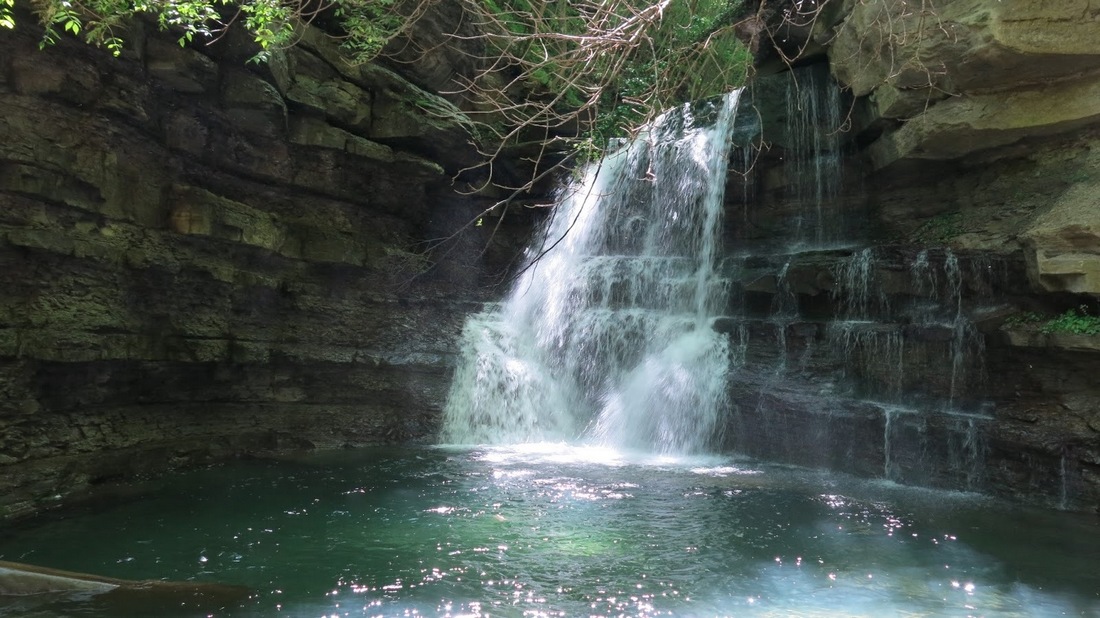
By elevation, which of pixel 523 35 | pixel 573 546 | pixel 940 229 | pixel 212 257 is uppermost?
pixel 940 229

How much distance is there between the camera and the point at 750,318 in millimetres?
10445

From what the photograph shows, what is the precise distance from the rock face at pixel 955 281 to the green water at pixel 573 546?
0.85m

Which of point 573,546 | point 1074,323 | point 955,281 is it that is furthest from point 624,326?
point 573,546

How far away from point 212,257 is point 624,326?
631cm

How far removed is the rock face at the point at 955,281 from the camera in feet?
→ 25.5

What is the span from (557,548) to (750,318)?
6.37m

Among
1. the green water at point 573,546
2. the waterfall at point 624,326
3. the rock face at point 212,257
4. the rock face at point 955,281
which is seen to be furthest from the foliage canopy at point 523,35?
the green water at point 573,546

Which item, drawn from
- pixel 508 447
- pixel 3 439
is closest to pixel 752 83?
pixel 508 447

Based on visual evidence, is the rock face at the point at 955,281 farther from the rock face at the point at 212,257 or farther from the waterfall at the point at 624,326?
the rock face at the point at 212,257

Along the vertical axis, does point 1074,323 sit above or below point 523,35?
below

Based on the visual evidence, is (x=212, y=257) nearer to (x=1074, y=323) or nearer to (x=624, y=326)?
(x=624, y=326)

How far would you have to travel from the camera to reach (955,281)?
908 cm

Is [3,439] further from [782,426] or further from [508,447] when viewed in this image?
[782,426]

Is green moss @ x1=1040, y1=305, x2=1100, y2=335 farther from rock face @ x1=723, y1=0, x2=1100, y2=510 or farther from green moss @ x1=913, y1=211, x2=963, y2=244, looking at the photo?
green moss @ x1=913, y1=211, x2=963, y2=244
